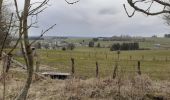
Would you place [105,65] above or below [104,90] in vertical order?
below

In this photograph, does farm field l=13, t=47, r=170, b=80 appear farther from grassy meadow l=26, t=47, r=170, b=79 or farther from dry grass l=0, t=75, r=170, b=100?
dry grass l=0, t=75, r=170, b=100

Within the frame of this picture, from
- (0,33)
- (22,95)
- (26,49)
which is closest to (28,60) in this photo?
(26,49)

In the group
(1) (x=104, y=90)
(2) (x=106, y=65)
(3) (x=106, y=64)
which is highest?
→ (1) (x=104, y=90)

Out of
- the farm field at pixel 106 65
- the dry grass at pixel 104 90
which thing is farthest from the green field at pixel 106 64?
the dry grass at pixel 104 90

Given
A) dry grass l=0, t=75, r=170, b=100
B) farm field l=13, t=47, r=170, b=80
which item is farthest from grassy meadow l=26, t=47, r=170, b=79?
dry grass l=0, t=75, r=170, b=100

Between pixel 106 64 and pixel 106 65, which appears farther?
pixel 106 64

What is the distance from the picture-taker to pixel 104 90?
12320 mm

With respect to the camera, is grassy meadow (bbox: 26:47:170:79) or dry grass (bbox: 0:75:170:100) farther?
grassy meadow (bbox: 26:47:170:79)

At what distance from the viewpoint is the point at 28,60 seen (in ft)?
14.9

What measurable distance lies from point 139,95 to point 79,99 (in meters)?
1.70

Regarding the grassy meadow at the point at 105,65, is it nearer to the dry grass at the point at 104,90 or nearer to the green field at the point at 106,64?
the green field at the point at 106,64

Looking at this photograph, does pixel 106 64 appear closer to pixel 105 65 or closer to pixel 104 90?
pixel 105 65

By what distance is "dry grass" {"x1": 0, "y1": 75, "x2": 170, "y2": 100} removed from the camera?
11938 mm

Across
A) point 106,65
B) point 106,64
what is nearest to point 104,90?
point 106,65
